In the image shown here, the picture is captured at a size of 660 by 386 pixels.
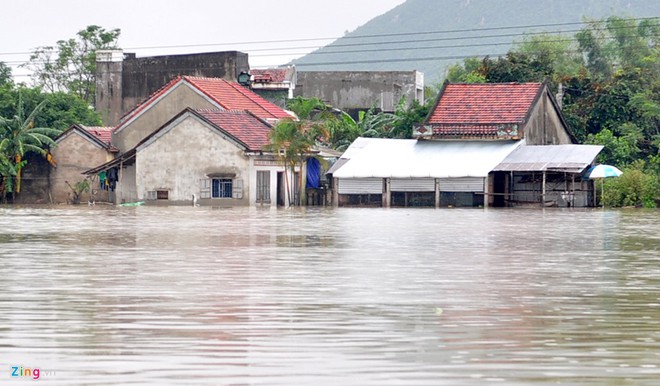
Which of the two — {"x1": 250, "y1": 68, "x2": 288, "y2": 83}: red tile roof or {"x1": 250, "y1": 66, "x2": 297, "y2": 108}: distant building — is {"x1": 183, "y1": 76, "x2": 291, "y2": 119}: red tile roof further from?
{"x1": 250, "y1": 68, "x2": 288, "y2": 83}: red tile roof

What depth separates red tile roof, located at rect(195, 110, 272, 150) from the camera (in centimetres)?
5575

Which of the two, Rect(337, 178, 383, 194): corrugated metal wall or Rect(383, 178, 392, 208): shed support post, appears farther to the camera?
Rect(337, 178, 383, 194): corrugated metal wall

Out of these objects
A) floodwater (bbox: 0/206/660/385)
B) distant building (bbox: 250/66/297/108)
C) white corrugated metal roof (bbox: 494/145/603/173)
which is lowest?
floodwater (bbox: 0/206/660/385)

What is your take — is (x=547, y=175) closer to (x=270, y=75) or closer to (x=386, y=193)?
(x=386, y=193)

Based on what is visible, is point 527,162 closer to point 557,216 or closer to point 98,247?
point 557,216

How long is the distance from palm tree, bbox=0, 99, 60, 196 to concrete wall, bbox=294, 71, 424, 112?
79.3 ft

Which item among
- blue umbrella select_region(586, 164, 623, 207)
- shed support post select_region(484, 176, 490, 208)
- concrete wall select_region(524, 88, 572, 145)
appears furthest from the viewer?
concrete wall select_region(524, 88, 572, 145)

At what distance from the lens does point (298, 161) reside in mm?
55906

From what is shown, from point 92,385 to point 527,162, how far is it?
45337mm

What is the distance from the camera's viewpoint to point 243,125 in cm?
5738

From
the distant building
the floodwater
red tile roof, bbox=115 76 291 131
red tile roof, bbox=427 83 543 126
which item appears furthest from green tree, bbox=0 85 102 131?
the floodwater

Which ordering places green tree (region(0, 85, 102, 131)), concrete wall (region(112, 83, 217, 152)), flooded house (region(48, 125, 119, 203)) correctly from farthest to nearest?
green tree (region(0, 85, 102, 131)), flooded house (region(48, 125, 119, 203)), concrete wall (region(112, 83, 217, 152))

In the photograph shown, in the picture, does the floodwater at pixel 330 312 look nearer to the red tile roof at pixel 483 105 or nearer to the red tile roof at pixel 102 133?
the red tile roof at pixel 483 105

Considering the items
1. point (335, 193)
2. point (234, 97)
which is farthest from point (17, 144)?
point (335, 193)
